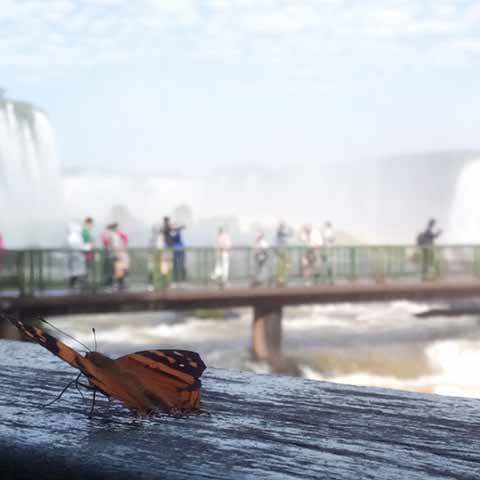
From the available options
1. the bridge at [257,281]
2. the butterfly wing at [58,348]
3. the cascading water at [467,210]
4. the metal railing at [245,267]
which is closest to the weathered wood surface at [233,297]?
the bridge at [257,281]

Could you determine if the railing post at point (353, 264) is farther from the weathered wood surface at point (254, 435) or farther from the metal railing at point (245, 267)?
the weathered wood surface at point (254, 435)

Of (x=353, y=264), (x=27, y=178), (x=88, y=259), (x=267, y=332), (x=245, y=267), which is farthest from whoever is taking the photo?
(x=27, y=178)

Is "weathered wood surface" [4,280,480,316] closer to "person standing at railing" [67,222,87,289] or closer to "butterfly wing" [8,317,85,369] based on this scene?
"person standing at railing" [67,222,87,289]

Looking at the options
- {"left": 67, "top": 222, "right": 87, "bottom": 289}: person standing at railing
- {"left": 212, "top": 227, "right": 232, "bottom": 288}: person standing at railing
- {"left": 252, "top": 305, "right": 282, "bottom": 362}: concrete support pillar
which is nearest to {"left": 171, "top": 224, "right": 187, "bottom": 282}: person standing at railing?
{"left": 212, "top": 227, "right": 232, "bottom": 288}: person standing at railing

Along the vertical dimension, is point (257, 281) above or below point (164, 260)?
below

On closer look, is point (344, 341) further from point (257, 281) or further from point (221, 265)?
point (221, 265)

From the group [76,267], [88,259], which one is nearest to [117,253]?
[88,259]

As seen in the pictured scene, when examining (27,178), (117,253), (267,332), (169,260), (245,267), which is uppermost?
(27,178)

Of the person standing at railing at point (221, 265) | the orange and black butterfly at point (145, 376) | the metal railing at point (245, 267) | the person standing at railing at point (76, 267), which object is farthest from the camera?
the person standing at railing at point (221, 265)
